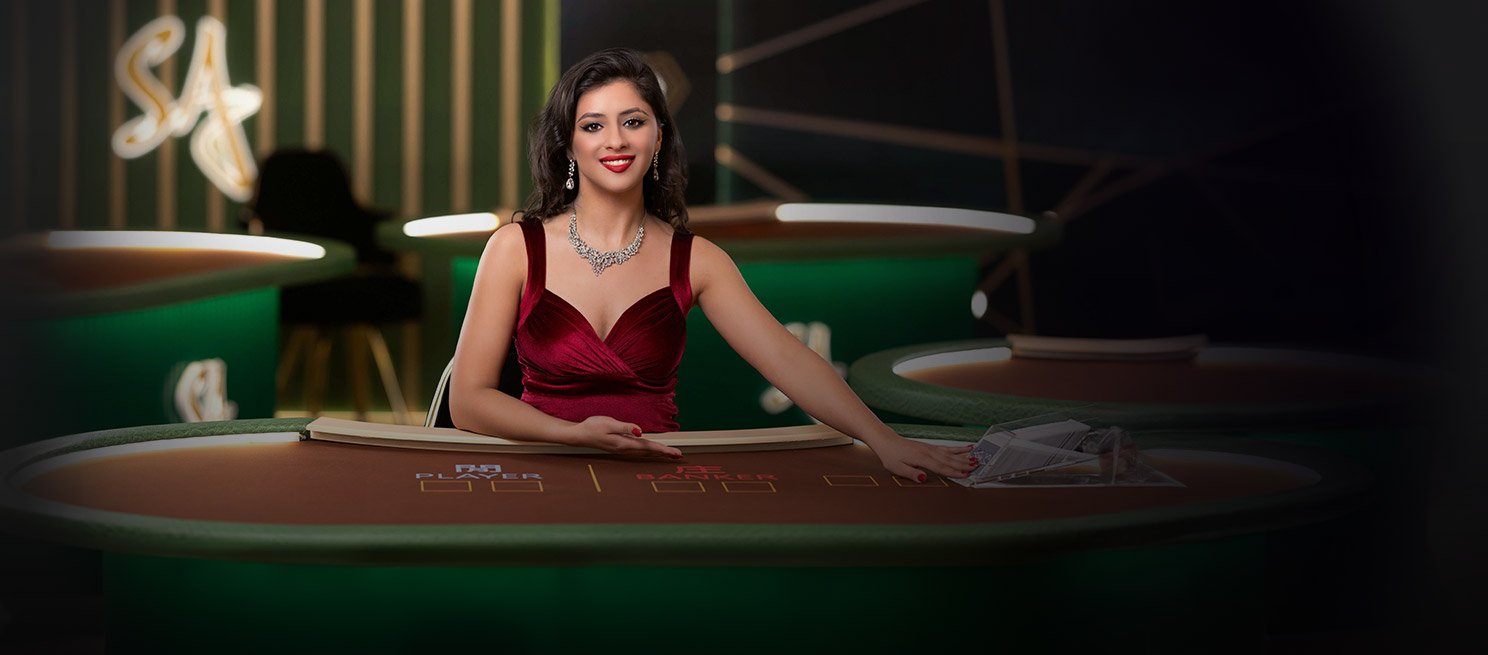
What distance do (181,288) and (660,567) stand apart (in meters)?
2.13

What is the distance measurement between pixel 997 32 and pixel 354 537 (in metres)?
5.58

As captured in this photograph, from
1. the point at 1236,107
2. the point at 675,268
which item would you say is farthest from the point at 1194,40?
the point at 675,268

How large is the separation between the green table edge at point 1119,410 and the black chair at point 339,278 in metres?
3.80

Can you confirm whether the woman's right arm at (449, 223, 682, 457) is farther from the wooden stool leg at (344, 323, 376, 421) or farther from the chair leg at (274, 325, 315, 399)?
the chair leg at (274, 325, 315, 399)

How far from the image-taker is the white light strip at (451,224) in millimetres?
3867

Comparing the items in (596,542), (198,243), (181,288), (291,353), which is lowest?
(291,353)

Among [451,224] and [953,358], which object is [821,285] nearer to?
[953,358]

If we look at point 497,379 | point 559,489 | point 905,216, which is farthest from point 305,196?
point 559,489

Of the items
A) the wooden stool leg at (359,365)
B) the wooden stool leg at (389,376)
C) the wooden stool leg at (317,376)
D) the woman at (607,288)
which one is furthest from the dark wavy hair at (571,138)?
the wooden stool leg at (389,376)

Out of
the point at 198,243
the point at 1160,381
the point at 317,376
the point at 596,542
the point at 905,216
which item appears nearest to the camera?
the point at 596,542

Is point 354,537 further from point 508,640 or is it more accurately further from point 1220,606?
point 1220,606

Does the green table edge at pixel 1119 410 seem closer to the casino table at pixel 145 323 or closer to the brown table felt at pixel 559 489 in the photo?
the brown table felt at pixel 559 489

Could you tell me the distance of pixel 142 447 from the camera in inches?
69.0

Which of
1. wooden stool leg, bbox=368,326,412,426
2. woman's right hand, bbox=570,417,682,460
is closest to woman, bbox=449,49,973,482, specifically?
woman's right hand, bbox=570,417,682,460
